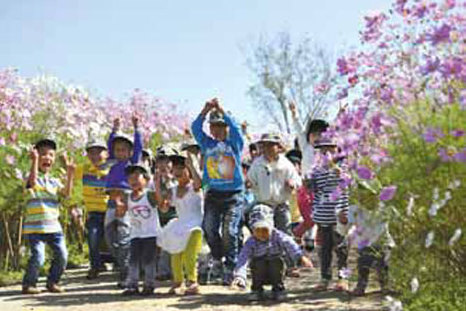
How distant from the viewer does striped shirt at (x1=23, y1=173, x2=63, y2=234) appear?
676cm

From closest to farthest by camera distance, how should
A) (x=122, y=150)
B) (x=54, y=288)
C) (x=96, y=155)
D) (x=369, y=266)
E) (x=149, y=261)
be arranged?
(x=369, y=266), (x=149, y=261), (x=54, y=288), (x=122, y=150), (x=96, y=155)

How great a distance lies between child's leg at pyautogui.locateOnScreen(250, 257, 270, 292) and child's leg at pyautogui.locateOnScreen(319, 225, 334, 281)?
0.77 metres

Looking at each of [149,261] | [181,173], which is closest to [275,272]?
[149,261]

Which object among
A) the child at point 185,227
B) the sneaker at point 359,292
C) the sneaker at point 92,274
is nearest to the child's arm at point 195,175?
the child at point 185,227

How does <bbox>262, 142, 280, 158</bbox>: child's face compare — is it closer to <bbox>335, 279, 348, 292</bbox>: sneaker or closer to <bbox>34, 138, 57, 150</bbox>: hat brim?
<bbox>335, 279, 348, 292</bbox>: sneaker

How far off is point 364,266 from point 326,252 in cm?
68

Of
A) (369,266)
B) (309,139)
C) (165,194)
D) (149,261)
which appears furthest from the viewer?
(309,139)

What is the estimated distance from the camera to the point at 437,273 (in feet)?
14.0

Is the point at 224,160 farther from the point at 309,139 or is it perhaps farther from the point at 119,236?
the point at 119,236

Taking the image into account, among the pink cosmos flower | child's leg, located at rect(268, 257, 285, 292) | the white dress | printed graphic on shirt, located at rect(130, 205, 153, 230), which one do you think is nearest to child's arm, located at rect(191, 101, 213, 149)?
the white dress

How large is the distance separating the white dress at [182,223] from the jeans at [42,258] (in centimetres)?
101

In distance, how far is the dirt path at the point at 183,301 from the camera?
5547 mm

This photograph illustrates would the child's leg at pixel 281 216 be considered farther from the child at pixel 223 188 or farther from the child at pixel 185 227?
the child at pixel 185 227

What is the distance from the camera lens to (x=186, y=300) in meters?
5.98
